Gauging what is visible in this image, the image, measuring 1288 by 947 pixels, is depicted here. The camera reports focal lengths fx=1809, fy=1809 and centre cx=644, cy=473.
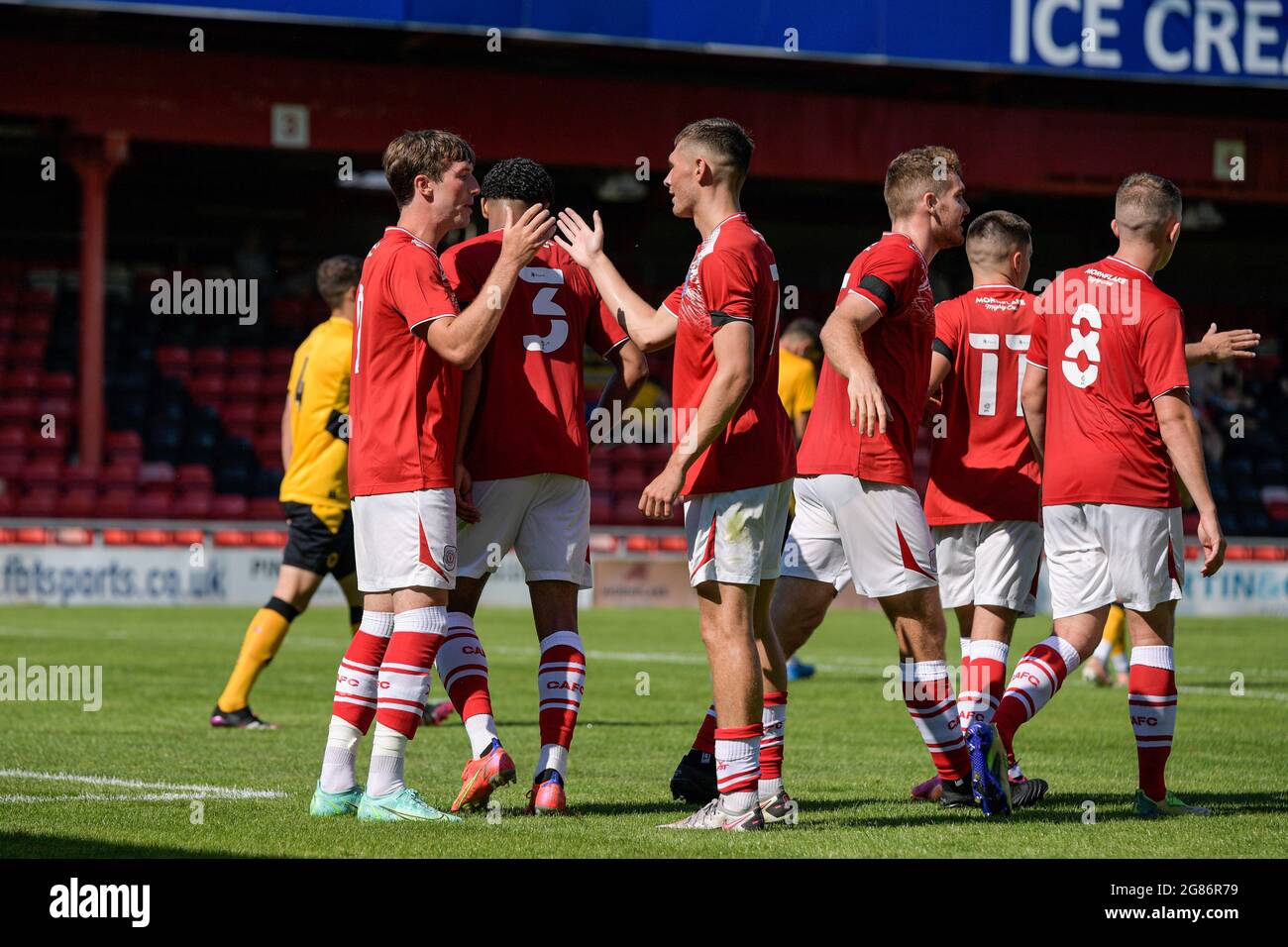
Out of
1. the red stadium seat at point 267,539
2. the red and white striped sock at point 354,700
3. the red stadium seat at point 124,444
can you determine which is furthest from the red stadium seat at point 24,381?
the red and white striped sock at point 354,700

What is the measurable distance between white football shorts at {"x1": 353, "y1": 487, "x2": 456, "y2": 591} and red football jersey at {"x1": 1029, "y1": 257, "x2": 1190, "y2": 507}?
233 centimetres

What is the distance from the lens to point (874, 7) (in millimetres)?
22766

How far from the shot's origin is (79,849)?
5.43 m

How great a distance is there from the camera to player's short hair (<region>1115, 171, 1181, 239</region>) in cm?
677

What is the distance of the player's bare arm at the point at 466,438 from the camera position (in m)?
6.38

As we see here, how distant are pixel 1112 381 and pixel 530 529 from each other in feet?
7.32

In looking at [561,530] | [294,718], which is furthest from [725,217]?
[294,718]

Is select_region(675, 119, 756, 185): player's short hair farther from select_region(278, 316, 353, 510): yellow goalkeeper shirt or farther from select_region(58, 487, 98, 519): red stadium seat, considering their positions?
select_region(58, 487, 98, 519): red stadium seat

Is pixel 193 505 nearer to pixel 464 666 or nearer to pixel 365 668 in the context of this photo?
pixel 464 666

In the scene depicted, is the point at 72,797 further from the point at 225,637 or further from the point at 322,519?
the point at 225,637

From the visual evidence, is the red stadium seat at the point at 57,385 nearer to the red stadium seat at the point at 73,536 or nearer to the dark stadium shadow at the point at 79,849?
the red stadium seat at the point at 73,536

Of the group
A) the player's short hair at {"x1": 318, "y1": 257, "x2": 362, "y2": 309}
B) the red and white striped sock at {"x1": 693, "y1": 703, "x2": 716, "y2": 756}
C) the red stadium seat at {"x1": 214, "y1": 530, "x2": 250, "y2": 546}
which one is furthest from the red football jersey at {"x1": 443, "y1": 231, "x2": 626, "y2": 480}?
the red stadium seat at {"x1": 214, "y1": 530, "x2": 250, "y2": 546}

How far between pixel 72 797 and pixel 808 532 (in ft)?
9.45

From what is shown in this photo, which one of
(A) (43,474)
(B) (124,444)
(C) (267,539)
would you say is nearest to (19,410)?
(B) (124,444)
